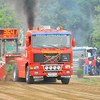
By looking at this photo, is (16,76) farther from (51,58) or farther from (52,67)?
(51,58)

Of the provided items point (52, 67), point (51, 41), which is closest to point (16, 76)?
point (52, 67)

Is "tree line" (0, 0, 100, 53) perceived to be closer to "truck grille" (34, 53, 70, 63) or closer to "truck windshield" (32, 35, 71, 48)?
"truck windshield" (32, 35, 71, 48)

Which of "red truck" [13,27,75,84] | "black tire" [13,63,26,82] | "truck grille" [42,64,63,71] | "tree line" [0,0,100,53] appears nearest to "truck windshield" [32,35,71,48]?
"red truck" [13,27,75,84]

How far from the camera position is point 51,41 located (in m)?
15.6

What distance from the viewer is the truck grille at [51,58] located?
15320 mm

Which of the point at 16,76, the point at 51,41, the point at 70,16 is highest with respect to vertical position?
the point at 70,16

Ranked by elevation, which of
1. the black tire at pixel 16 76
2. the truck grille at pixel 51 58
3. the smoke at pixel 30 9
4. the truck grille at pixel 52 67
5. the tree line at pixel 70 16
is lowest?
the black tire at pixel 16 76

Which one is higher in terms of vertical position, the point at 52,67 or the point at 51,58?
the point at 51,58

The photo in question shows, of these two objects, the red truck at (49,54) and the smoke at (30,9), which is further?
the smoke at (30,9)

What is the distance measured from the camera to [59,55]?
15492mm

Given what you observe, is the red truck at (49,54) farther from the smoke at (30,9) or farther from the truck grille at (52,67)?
the smoke at (30,9)

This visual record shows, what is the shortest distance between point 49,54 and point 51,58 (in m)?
0.21

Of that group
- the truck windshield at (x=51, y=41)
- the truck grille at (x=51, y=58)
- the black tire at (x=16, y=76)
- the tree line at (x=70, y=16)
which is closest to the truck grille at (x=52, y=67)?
the truck grille at (x=51, y=58)

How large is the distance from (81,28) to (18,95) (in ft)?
167
